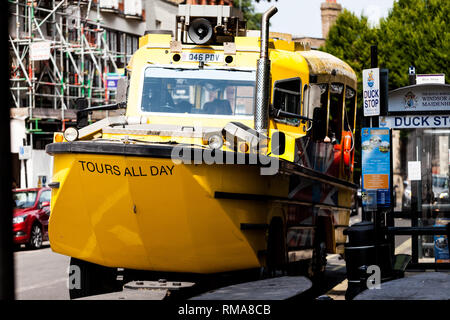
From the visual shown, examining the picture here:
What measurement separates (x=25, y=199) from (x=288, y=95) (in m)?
14.6

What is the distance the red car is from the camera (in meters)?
22.5

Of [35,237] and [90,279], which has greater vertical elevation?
[90,279]

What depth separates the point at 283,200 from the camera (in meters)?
9.88

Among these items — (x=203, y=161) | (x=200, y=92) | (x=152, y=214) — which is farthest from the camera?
(x=200, y=92)

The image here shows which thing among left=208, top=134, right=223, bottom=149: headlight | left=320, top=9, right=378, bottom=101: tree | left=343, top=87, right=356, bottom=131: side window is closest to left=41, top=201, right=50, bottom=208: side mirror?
left=343, top=87, right=356, bottom=131: side window

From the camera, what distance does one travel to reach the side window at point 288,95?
1068 centimetres

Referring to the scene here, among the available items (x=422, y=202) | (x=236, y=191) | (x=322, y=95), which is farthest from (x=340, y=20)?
(x=236, y=191)

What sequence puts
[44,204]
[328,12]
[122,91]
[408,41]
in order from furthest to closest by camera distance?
1. [328,12]
2. [408,41]
3. [44,204]
4. [122,91]

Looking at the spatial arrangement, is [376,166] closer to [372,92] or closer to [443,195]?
[372,92]

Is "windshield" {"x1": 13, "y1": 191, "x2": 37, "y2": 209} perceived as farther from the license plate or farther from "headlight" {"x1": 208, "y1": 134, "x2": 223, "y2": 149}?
"headlight" {"x1": 208, "y1": 134, "x2": 223, "y2": 149}

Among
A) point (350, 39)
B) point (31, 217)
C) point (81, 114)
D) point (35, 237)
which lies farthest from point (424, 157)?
point (350, 39)

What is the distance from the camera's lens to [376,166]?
A: 10.2 metres

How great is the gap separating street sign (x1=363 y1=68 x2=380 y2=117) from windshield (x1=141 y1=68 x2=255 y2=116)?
132cm

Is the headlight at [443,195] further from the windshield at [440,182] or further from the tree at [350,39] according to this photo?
the tree at [350,39]
